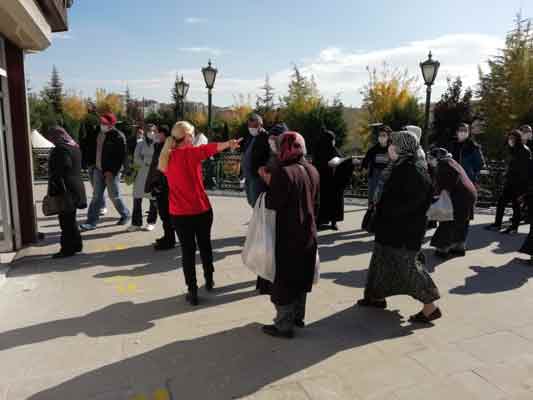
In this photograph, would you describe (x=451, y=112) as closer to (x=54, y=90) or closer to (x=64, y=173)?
(x=64, y=173)

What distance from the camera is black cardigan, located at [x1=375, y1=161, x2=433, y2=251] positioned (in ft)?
12.0

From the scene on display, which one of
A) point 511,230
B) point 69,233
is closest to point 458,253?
point 511,230

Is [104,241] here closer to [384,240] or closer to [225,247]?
[225,247]

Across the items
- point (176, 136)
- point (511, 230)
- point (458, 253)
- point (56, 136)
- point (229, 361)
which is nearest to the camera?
point (229, 361)

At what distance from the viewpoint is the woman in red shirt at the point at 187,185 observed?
13.3ft

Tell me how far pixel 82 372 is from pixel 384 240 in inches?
105

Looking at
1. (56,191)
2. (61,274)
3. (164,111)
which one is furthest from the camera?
(164,111)

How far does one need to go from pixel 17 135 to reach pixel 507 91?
1043 inches

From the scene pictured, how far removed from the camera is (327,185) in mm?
7520

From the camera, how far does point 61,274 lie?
5.03 m

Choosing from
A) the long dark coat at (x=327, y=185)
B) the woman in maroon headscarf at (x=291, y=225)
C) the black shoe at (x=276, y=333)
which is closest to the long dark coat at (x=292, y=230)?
the woman in maroon headscarf at (x=291, y=225)

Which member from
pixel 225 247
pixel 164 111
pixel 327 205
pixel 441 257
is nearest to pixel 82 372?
pixel 225 247

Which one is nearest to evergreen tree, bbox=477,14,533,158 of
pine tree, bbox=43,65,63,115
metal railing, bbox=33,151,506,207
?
metal railing, bbox=33,151,506,207

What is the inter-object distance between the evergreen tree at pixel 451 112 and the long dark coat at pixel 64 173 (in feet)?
75.7
